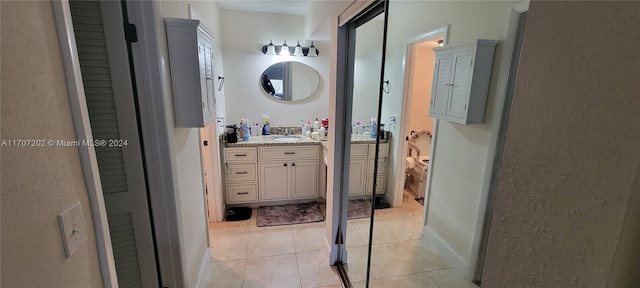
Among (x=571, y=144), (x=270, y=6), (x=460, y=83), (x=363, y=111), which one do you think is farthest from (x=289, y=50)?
Result: (x=571, y=144)

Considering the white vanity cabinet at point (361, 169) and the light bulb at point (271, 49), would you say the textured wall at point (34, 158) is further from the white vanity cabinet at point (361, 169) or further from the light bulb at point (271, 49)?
the light bulb at point (271, 49)

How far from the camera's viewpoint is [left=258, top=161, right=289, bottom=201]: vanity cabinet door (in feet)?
10.4

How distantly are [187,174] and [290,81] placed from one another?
2.15 meters

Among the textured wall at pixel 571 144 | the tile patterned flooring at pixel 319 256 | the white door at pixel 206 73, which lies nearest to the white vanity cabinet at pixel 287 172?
the tile patterned flooring at pixel 319 256

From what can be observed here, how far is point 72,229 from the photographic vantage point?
633mm

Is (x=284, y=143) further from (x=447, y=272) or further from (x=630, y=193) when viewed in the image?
(x=630, y=193)

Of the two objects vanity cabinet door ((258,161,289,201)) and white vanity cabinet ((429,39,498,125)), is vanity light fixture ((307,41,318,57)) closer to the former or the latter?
vanity cabinet door ((258,161,289,201))

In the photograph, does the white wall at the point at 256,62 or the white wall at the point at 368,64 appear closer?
the white wall at the point at 368,64

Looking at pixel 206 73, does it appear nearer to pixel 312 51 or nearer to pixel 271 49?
pixel 271 49

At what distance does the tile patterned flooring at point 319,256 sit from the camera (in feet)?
5.50

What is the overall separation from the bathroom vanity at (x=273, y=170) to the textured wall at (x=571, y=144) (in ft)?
8.69

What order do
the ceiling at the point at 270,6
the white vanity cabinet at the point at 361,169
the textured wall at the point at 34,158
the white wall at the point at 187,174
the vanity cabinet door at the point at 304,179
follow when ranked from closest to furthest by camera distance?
the textured wall at the point at 34,158 < the white wall at the point at 187,174 < the white vanity cabinet at the point at 361,169 < the ceiling at the point at 270,6 < the vanity cabinet door at the point at 304,179

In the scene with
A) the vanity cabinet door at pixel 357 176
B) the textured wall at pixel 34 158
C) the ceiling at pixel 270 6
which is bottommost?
the vanity cabinet door at pixel 357 176

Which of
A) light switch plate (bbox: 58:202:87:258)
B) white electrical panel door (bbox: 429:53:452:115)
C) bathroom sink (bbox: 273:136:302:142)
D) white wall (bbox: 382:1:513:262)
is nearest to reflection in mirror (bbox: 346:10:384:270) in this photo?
white wall (bbox: 382:1:513:262)
